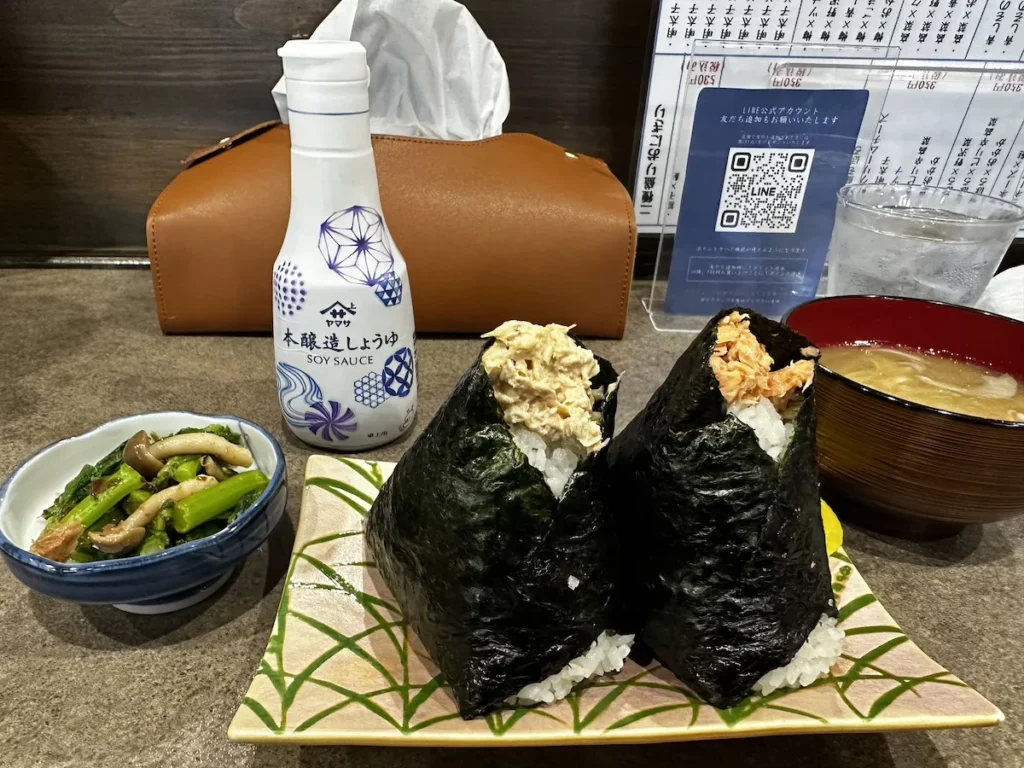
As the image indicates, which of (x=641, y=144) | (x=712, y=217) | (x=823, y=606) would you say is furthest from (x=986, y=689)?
(x=641, y=144)

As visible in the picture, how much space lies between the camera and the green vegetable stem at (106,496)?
0.77 meters

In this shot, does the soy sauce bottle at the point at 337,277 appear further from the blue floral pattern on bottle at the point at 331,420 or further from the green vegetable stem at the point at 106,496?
the green vegetable stem at the point at 106,496

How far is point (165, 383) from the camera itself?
128 centimetres

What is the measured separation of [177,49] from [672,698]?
1.67 metres

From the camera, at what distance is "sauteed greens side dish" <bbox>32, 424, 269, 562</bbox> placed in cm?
74

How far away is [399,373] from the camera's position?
1.04m

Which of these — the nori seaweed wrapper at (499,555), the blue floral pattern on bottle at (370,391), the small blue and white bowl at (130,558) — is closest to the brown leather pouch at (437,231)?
the blue floral pattern on bottle at (370,391)

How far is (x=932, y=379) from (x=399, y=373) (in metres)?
0.81

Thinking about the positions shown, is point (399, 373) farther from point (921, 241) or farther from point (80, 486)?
point (921, 241)

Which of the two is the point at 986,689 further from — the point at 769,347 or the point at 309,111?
the point at 309,111

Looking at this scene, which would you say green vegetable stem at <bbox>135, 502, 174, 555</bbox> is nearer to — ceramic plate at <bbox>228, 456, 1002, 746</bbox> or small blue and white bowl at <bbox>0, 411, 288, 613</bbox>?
small blue and white bowl at <bbox>0, 411, 288, 613</bbox>

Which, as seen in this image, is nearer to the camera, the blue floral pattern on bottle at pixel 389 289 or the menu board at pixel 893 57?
the blue floral pattern on bottle at pixel 389 289

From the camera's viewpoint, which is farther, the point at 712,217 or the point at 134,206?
the point at 134,206

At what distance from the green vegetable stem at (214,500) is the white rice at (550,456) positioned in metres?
0.36
